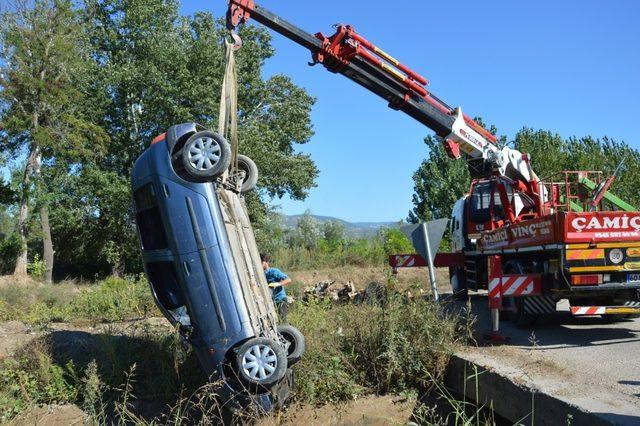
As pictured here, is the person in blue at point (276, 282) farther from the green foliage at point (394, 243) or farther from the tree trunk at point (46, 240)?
the tree trunk at point (46, 240)

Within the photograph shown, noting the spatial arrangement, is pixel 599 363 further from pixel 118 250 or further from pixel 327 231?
pixel 327 231

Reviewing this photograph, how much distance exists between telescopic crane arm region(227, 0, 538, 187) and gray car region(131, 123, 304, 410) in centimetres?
396

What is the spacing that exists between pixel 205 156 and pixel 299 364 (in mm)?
2601

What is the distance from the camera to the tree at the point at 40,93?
25.6 meters

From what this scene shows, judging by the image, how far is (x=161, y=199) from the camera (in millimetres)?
6223

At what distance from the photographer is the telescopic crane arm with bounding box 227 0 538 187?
33.5 feet

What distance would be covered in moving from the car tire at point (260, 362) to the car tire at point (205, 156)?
1676mm

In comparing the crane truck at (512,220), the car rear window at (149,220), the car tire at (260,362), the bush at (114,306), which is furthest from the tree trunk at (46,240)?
the car tire at (260,362)

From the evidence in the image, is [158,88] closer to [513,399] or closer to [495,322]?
[495,322]

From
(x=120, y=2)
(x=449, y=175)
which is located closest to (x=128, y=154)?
(x=120, y=2)

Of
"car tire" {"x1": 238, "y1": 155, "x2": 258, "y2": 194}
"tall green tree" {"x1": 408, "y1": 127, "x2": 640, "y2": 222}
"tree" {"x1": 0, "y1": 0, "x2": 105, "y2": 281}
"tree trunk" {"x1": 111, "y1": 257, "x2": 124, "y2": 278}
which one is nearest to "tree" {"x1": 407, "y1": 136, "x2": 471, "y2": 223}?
"tall green tree" {"x1": 408, "y1": 127, "x2": 640, "y2": 222}

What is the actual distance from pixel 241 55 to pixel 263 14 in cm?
2449

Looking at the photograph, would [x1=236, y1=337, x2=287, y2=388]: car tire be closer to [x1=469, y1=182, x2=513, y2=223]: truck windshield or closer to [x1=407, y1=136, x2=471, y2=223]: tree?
[x1=469, y1=182, x2=513, y2=223]: truck windshield

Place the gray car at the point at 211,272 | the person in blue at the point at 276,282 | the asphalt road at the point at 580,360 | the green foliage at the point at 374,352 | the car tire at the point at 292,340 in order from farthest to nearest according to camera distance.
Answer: the person in blue at the point at 276,282 → the green foliage at the point at 374,352 → the car tire at the point at 292,340 → the gray car at the point at 211,272 → the asphalt road at the point at 580,360
